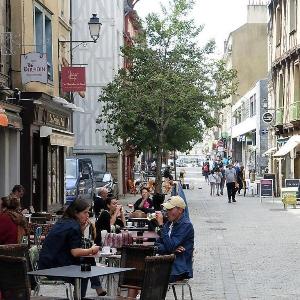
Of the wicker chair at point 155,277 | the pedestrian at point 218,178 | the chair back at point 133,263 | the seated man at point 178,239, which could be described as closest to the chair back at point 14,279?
the wicker chair at point 155,277

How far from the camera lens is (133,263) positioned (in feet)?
31.5

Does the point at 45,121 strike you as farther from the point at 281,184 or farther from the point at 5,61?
the point at 281,184

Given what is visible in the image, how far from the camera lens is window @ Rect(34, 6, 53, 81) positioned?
83.1ft

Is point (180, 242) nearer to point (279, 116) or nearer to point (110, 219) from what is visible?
point (110, 219)

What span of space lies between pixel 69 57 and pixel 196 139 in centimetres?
830

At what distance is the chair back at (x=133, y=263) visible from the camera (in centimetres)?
956

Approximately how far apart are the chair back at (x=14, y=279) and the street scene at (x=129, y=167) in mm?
14

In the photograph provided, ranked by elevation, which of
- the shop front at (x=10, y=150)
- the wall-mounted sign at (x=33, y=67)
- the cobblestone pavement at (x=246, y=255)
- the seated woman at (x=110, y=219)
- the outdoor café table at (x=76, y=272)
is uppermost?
the wall-mounted sign at (x=33, y=67)

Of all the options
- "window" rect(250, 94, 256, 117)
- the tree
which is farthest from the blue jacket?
"window" rect(250, 94, 256, 117)

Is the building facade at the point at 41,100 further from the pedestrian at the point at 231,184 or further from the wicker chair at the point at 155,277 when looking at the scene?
the wicker chair at the point at 155,277

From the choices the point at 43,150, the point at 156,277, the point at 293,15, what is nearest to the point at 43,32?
the point at 43,150

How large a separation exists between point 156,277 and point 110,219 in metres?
5.79

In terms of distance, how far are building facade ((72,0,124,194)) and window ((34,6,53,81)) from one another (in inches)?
752

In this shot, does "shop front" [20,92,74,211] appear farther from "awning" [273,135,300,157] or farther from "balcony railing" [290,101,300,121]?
"balcony railing" [290,101,300,121]
